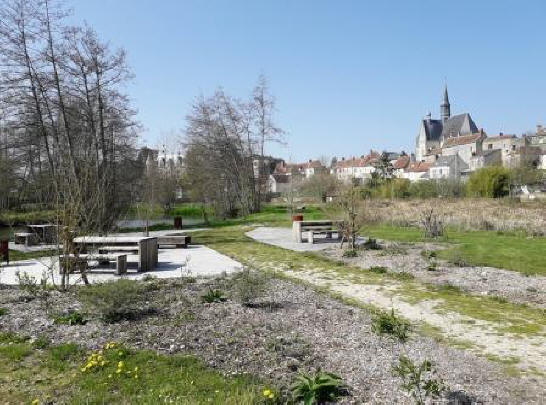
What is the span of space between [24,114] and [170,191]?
70.0 feet

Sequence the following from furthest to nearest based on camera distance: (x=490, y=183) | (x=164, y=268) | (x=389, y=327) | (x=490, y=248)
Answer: (x=490, y=183) < (x=490, y=248) < (x=164, y=268) < (x=389, y=327)

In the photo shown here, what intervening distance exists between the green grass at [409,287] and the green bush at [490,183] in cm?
2807

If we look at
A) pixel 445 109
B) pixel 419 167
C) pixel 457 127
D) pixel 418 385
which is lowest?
pixel 418 385

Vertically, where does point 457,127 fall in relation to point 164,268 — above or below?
above

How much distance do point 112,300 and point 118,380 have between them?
1826 mm

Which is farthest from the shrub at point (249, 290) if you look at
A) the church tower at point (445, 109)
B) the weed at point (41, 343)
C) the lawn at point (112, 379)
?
the church tower at point (445, 109)

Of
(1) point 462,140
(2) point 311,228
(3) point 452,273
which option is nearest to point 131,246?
(3) point 452,273

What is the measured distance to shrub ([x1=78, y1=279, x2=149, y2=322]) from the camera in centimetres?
572

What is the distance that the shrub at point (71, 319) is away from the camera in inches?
224

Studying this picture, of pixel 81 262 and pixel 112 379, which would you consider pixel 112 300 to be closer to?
pixel 112 379

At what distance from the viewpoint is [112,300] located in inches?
225

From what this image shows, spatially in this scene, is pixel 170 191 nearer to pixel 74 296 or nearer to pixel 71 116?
pixel 71 116

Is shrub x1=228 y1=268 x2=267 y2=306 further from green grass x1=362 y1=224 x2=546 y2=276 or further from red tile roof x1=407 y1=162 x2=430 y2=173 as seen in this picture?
red tile roof x1=407 y1=162 x2=430 y2=173

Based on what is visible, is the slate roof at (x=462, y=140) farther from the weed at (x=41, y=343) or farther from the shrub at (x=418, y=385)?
the weed at (x=41, y=343)
